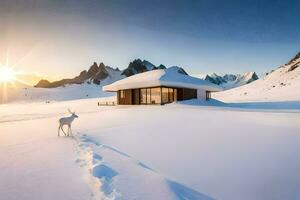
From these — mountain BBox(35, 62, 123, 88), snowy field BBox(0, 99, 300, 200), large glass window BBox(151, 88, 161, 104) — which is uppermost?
mountain BBox(35, 62, 123, 88)

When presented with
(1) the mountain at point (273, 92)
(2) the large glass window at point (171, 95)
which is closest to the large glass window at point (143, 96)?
(2) the large glass window at point (171, 95)

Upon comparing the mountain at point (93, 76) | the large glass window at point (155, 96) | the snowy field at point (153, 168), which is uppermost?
the mountain at point (93, 76)

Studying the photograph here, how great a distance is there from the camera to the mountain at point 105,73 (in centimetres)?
16365

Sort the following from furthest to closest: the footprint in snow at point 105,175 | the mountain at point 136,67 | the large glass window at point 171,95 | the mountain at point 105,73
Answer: the mountain at point 136,67
the mountain at point 105,73
the large glass window at point 171,95
the footprint in snow at point 105,175

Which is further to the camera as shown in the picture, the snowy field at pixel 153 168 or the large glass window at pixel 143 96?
the large glass window at pixel 143 96

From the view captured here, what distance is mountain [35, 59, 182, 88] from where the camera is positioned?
16365 cm

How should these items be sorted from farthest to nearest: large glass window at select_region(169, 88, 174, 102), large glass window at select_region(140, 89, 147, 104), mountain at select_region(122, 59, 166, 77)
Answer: mountain at select_region(122, 59, 166, 77) → large glass window at select_region(140, 89, 147, 104) → large glass window at select_region(169, 88, 174, 102)

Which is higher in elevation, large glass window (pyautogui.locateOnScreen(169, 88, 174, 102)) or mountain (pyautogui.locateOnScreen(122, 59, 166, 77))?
mountain (pyautogui.locateOnScreen(122, 59, 166, 77))

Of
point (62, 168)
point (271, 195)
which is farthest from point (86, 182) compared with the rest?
point (271, 195)

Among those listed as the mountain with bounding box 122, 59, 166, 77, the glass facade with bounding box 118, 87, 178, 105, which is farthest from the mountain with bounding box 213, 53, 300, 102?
the mountain with bounding box 122, 59, 166, 77

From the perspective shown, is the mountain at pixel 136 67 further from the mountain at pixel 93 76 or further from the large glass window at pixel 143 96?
the large glass window at pixel 143 96

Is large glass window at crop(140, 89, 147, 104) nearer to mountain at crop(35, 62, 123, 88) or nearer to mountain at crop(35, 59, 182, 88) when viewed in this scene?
mountain at crop(35, 59, 182, 88)

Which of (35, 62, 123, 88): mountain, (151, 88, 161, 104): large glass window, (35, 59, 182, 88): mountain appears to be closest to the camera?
(151, 88, 161, 104): large glass window

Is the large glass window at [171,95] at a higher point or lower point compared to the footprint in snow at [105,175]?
higher
